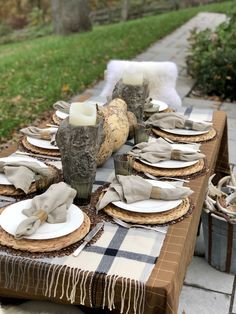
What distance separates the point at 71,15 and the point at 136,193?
A: 34.2 feet

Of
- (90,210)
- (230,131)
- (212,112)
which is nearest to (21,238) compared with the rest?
(90,210)

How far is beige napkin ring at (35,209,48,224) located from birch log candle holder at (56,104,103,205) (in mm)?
272

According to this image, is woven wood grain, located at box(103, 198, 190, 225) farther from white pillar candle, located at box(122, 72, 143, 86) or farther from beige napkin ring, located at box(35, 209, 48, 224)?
white pillar candle, located at box(122, 72, 143, 86)

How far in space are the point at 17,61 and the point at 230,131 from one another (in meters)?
4.30

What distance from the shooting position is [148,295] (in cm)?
161

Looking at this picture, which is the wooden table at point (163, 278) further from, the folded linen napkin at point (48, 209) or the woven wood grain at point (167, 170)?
the woven wood grain at point (167, 170)

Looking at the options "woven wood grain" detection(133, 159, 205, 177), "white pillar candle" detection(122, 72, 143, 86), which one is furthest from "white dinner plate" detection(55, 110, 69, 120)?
"woven wood grain" detection(133, 159, 205, 177)

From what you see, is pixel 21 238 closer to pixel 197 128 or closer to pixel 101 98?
pixel 197 128

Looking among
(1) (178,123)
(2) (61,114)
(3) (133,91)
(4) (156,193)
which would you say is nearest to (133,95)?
(3) (133,91)

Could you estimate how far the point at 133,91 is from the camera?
2934 millimetres

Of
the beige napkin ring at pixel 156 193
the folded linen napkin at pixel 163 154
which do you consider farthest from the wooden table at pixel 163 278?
the folded linen napkin at pixel 163 154

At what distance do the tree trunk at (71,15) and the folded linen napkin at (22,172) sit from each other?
1005 cm

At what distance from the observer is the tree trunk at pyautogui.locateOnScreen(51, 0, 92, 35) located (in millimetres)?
11758

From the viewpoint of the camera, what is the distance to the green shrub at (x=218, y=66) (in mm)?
6918
